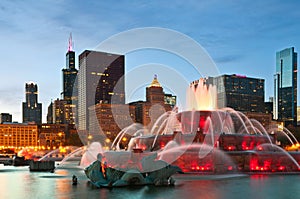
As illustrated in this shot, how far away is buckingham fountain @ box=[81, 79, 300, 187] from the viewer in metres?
33.5

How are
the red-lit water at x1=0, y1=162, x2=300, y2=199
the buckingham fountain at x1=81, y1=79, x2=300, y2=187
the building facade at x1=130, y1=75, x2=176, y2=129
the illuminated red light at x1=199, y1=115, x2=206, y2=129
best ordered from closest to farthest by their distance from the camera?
the red-lit water at x1=0, y1=162, x2=300, y2=199, the buckingham fountain at x1=81, y1=79, x2=300, y2=187, the illuminated red light at x1=199, y1=115, x2=206, y2=129, the building facade at x1=130, y1=75, x2=176, y2=129

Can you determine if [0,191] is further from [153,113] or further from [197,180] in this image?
[153,113]

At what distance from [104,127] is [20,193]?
170 meters

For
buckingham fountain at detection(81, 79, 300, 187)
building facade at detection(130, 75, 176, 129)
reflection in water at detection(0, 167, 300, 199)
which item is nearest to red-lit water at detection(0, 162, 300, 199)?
reflection in water at detection(0, 167, 300, 199)

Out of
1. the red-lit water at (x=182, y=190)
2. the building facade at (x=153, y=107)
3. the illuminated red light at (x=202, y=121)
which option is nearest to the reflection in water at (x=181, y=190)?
the red-lit water at (x=182, y=190)

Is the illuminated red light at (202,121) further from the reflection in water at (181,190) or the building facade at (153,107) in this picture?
the building facade at (153,107)

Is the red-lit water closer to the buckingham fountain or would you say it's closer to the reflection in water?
the reflection in water

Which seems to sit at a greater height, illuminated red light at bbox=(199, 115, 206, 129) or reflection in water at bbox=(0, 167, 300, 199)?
illuminated red light at bbox=(199, 115, 206, 129)

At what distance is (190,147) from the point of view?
45.6m

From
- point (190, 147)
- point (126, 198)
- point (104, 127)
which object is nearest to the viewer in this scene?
point (126, 198)

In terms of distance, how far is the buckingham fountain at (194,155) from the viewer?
3353 centimetres

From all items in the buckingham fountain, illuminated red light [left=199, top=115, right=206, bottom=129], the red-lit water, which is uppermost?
illuminated red light [left=199, top=115, right=206, bottom=129]

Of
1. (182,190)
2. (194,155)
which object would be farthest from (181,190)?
(194,155)

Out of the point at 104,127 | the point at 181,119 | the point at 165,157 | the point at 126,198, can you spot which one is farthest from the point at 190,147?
the point at 104,127
